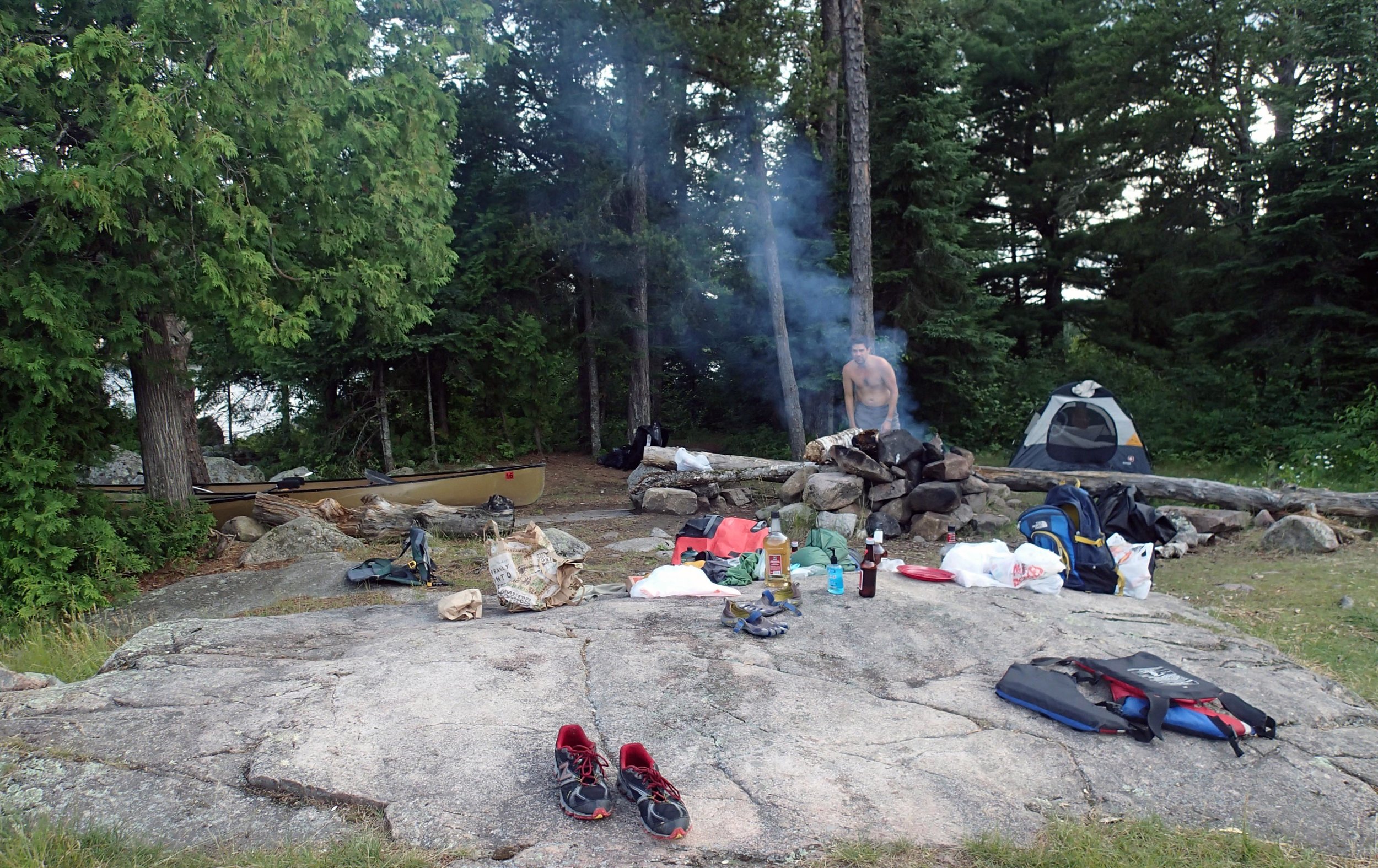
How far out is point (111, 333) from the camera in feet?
21.5

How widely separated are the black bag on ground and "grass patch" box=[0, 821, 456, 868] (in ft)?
20.4

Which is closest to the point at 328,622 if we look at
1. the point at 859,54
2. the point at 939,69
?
the point at 859,54

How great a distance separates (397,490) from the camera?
385 inches

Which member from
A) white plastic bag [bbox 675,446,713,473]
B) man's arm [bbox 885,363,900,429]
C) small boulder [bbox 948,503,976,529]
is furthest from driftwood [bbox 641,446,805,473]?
small boulder [bbox 948,503,976,529]

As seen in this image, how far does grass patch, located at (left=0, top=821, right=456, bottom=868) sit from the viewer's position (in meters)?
2.48

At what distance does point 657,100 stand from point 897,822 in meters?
13.7

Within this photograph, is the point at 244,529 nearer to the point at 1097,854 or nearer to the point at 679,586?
the point at 679,586

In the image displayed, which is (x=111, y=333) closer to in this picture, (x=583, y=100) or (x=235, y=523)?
(x=235, y=523)

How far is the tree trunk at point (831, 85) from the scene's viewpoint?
13633mm

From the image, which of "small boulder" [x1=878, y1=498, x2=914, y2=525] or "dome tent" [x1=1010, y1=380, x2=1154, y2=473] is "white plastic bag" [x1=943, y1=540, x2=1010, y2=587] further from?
"dome tent" [x1=1010, y1=380, x2=1154, y2=473]

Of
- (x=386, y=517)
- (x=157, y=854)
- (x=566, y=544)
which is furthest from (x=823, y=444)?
(x=157, y=854)

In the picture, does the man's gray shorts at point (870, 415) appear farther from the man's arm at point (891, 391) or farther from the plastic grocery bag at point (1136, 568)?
the plastic grocery bag at point (1136, 568)

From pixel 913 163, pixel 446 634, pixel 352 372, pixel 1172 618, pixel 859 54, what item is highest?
pixel 859 54

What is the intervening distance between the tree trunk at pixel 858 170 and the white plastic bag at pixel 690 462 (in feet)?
11.6
